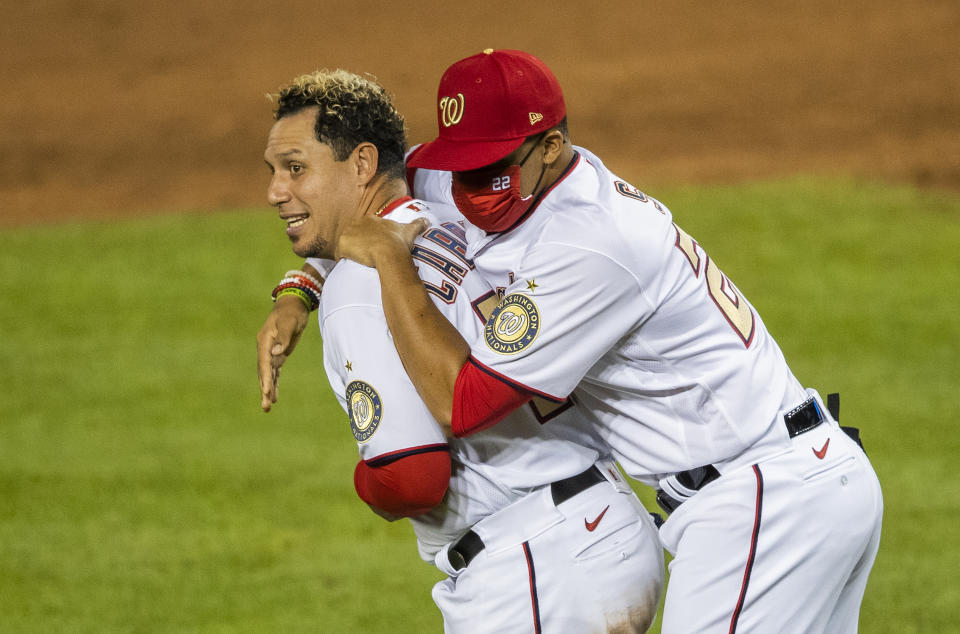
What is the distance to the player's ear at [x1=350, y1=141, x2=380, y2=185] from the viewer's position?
328cm

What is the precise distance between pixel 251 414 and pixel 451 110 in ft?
17.9

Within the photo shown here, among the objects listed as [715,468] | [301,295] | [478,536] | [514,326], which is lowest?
[478,536]

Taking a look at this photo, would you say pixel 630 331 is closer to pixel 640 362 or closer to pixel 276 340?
pixel 640 362

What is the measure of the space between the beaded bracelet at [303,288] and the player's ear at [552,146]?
3.57 ft

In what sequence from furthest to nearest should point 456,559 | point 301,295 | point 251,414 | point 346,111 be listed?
point 251,414 → point 301,295 → point 346,111 → point 456,559

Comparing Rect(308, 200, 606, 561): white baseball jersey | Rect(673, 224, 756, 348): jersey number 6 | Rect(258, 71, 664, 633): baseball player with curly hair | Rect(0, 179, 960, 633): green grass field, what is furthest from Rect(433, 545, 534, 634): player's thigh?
Rect(0, 179, 960, 633): green grass field

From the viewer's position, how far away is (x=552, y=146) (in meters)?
2.99

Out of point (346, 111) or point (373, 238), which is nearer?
point (373, 238)

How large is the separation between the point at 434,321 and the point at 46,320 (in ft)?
24.8

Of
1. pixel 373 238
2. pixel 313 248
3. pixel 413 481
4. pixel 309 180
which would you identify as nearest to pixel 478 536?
pixel 413 481

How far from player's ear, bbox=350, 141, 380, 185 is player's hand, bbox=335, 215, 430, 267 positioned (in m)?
0.13

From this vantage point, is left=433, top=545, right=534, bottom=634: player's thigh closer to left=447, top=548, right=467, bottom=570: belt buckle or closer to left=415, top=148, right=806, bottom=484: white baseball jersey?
left=447, top=548, right=467, bottom=570: belt buckle

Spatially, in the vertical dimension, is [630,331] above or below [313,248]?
below

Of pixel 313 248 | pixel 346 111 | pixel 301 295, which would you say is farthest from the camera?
pixel 301 295
